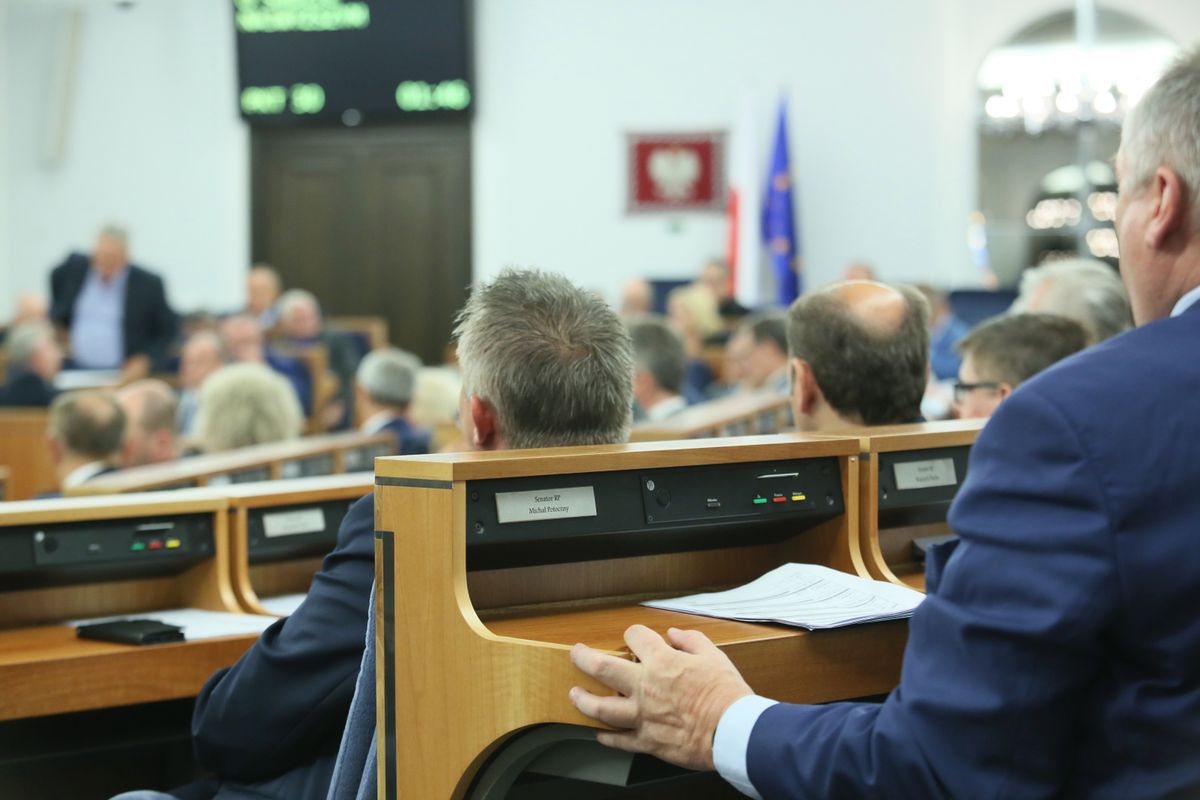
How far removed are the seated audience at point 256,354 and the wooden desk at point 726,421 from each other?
3706 mm

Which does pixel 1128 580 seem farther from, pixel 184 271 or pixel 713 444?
pixel 184 271

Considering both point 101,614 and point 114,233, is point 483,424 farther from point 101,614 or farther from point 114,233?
point 114,233

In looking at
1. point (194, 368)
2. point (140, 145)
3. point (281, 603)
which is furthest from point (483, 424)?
point (140, 145)

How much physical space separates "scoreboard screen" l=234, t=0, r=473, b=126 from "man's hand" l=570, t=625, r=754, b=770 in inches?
395

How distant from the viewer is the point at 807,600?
178 centimetres

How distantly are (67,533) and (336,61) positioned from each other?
9212mm

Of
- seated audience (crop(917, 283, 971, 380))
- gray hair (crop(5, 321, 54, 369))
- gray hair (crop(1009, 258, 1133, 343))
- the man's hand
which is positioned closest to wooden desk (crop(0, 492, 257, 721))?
the man's hand

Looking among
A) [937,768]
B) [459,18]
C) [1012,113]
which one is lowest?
[937,768]

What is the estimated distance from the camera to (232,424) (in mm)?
5238

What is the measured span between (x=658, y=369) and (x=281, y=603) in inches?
135

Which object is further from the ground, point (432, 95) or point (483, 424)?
point (432, 95)

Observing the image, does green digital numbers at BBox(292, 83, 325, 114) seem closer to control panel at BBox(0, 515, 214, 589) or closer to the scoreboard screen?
the scoreboard screen

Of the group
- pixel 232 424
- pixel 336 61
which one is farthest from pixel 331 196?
pixel 232 424

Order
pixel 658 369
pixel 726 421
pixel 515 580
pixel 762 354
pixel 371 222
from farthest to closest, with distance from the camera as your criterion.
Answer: pixel 371 222 → pixel 762 354 → pixel 658 369 → pixel 726 421 → pixel 515 580
